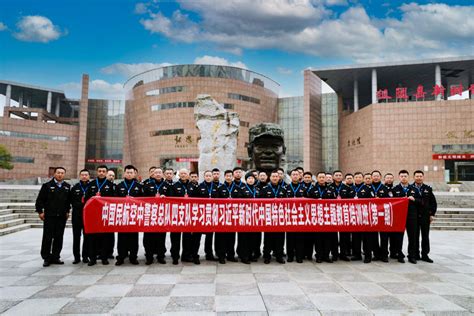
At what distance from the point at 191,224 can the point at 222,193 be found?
759 millimetres

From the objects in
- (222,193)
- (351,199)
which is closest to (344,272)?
(351,199)

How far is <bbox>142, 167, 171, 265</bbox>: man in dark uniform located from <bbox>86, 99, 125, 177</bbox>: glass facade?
41.5 meters

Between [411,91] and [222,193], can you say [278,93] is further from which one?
[222,193]

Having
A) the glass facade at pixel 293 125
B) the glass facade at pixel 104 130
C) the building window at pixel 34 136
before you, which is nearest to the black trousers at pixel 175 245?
the glass facade at pixel 293 125

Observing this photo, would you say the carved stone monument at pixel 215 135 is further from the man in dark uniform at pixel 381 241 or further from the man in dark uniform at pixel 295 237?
the man in dark uniform at pixel 381 241

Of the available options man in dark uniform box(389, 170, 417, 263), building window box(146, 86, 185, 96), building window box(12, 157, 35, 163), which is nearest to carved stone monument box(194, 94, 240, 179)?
man in dark uniform box(389, 170, 417, 263)

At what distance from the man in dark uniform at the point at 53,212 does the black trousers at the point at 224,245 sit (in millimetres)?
2547

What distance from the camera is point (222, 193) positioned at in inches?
222

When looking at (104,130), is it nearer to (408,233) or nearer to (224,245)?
(224,245)

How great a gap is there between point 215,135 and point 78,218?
8606mm

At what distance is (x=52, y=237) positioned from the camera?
5227mm

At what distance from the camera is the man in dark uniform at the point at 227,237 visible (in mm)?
5383

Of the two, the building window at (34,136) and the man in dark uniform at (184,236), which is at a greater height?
the building window at (34,136)

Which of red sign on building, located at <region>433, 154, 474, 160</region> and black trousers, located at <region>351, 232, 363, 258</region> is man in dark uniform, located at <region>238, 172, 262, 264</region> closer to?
black trousers, located at <region>351, 232, 363, 258</region>
